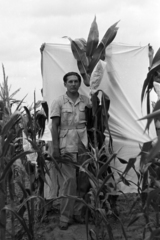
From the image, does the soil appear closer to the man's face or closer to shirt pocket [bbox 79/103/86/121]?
shirt pocket [bbox 79/103/86/121]

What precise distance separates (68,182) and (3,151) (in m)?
1.51

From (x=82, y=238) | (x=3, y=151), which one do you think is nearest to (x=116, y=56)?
(x=82, y=238)

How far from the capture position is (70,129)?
12.1ft

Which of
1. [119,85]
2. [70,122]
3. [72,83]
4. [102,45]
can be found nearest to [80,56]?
[102,45]

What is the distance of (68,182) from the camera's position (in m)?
3.58

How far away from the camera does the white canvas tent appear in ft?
13.8

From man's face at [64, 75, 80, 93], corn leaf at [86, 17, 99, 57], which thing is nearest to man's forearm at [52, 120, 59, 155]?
man's face at [64, 75, 80, 93]

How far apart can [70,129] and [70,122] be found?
69mm

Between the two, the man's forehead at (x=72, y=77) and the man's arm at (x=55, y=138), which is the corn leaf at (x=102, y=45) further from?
the man's arm at (x=55, y=138)

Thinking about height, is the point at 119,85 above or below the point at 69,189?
above

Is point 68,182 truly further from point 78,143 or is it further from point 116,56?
point 116,56

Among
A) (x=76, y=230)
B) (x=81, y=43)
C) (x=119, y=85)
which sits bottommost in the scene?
(x=76, y=230)

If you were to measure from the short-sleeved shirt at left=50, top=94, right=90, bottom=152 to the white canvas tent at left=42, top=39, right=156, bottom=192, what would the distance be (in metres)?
0.52

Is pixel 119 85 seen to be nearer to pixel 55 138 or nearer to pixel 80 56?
pixel 80 56
